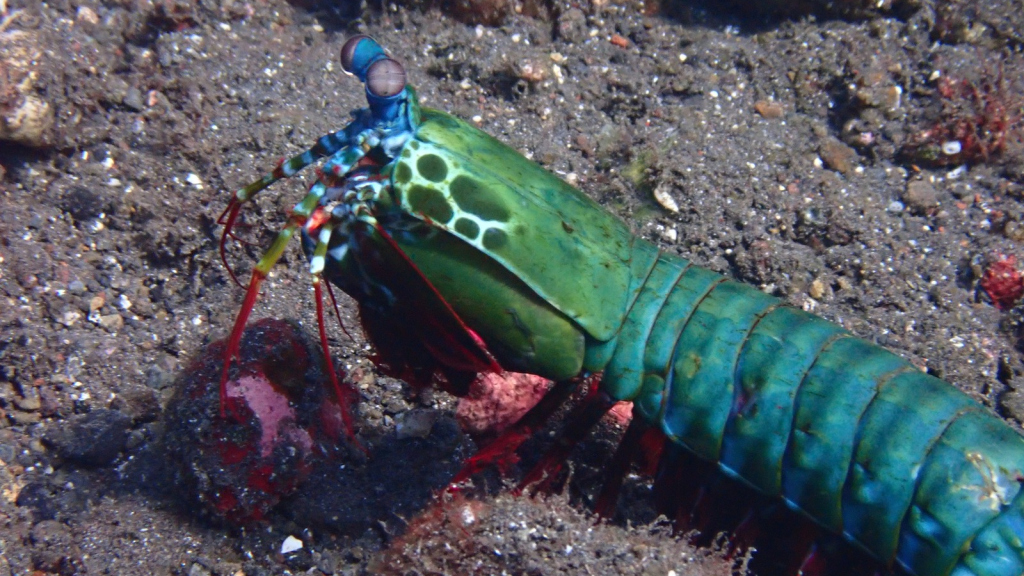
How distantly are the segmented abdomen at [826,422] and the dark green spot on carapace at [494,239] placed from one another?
1.84ft

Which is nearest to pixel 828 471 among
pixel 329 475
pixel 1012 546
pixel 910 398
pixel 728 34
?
pixel 910 398

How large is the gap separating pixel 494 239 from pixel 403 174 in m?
0.38

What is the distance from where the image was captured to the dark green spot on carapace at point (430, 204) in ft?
6.56

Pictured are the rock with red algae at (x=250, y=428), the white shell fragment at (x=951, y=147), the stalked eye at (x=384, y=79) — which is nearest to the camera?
the stalked eye at (x=384, y=79)

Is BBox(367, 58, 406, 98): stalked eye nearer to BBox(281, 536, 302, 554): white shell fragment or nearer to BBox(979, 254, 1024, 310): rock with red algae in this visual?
BBox(281, 536, 302, 554): white shell fragment

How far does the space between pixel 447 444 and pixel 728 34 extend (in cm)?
365

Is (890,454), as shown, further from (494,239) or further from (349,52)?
(349,52)

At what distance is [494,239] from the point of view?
79.9 inches

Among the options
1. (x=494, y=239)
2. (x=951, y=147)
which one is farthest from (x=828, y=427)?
(x=951, y=147)

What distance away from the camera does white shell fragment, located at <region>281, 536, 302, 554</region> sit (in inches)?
102

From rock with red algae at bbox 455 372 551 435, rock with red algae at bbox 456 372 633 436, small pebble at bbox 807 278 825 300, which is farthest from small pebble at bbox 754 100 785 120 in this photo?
rock with red algae at bbox 455 372 551 435

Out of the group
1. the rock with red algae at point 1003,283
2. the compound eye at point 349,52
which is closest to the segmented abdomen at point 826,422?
the compound eye at point 349,52

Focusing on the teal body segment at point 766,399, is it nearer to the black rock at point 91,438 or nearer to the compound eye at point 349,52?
the compound eye at point 349,52

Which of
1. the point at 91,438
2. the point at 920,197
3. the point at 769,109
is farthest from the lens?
the point at 769,109
